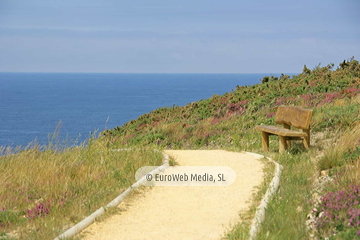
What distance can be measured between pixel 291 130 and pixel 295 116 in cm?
38

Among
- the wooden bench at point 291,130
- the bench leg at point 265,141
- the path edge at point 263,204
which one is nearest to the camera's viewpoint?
the path edge at point 263,204

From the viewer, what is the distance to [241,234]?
6129mm

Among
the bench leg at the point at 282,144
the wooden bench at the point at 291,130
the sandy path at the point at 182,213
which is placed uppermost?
the wooden bench at the point at 291,130

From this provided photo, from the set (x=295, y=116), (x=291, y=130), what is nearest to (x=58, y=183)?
(x=291, y=130)

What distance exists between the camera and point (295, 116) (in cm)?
1202

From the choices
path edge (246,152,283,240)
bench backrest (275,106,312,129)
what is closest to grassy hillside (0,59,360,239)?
path edge (246,152,283,240)

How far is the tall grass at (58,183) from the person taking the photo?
7.09 metres

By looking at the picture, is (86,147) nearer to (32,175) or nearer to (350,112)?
(32,175)

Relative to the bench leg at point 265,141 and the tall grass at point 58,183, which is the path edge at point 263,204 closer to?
the tall grass at point 58,183

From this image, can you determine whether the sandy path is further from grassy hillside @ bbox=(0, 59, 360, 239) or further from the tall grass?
the tall grass

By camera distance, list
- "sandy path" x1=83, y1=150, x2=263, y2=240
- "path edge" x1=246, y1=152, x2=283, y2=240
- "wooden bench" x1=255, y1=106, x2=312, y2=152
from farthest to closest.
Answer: "wooden bench" x1=255, y1=106, x2=312, y2=152 < "sandy path" x1=83, y1=150, x2=263, y2=240 < "path edge" x1=246, y1=152, x2=283, y2=240

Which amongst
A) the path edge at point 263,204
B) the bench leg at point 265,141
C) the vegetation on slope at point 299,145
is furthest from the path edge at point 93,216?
the bench leg at point 265,141

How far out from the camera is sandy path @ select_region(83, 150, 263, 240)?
6523 mm

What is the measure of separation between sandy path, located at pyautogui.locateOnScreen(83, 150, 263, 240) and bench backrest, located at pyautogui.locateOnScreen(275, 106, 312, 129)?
201cm
